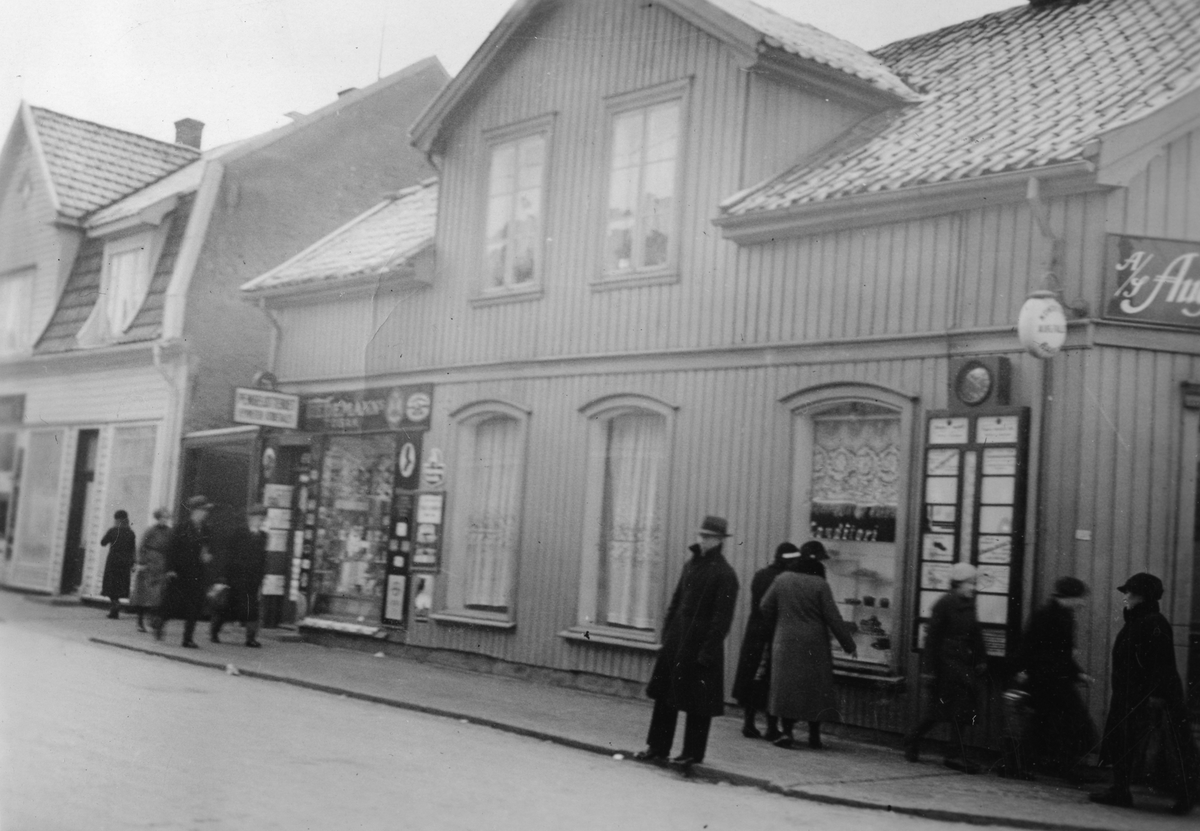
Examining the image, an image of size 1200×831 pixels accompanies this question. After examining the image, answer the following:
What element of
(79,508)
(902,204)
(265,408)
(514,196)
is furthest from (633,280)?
(79,508)

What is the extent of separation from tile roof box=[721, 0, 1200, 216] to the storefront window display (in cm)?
714

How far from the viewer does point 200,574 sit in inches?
741

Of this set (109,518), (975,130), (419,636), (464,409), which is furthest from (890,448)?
(109,518)

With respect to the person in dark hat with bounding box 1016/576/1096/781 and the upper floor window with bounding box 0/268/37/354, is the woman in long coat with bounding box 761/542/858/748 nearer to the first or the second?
the person in dark hat with bounding box 1016/576/1096/781

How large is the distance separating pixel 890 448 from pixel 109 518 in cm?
1590

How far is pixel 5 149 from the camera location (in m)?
24.3

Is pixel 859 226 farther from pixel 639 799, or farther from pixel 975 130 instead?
pixel 639 799

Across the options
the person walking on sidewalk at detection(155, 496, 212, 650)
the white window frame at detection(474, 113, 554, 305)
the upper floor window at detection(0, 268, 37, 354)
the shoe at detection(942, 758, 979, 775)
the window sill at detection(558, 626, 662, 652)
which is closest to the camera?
the shoe at detection(942, 758, 979, 775)

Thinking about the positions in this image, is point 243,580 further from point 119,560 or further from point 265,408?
point 119,560

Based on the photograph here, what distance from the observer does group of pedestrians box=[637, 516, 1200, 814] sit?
387 inches

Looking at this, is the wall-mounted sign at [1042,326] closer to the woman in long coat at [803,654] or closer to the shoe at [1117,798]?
the woman in long coat at [803,654]

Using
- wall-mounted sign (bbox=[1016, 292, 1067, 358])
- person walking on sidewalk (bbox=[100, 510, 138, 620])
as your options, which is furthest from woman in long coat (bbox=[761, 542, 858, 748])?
person walking on sidewalk (bbox=[100, 510, 138, 620])

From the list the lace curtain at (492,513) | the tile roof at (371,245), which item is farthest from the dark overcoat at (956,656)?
the tile roof at (371,245)

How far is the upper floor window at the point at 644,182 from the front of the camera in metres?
15.4
